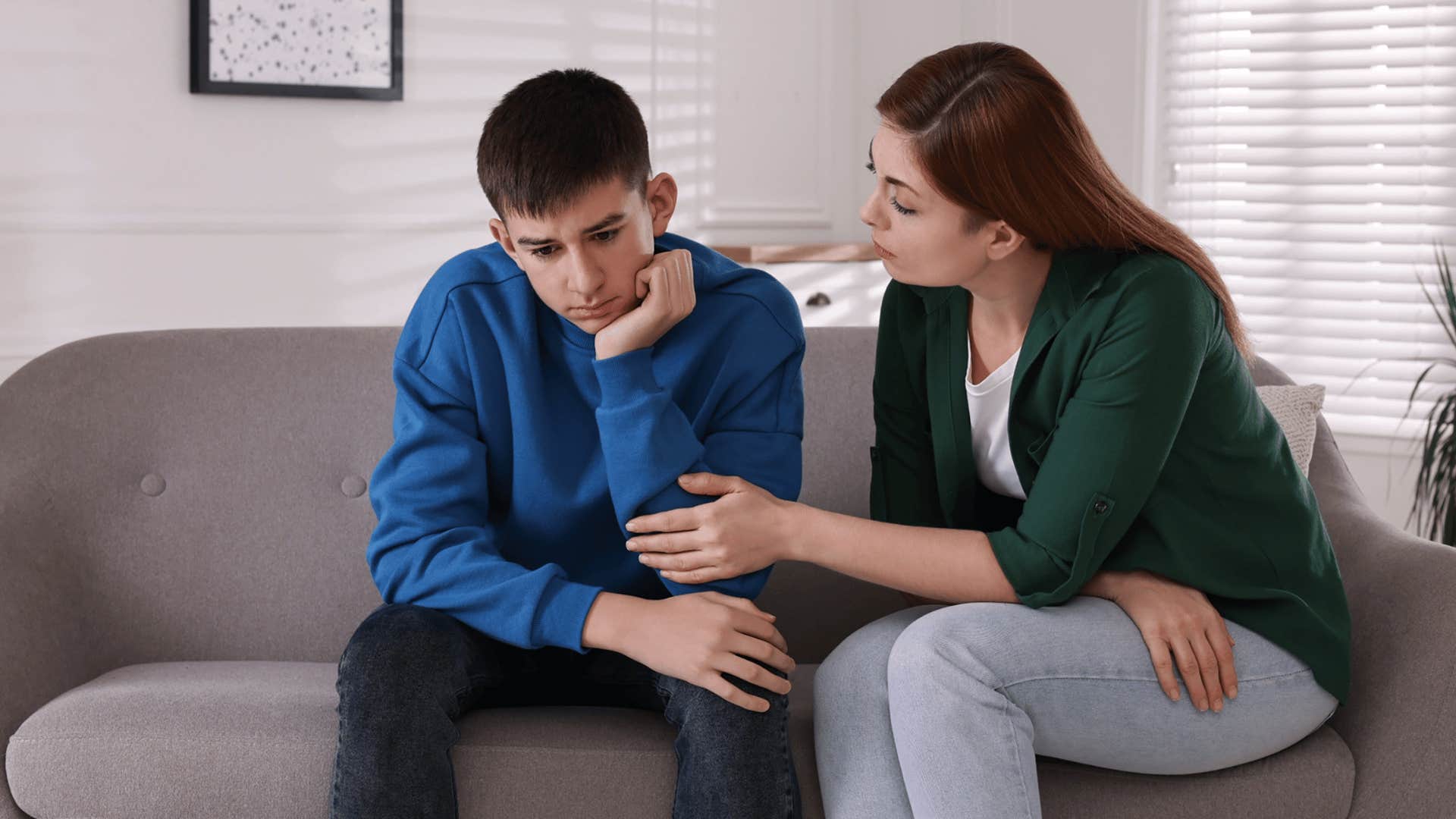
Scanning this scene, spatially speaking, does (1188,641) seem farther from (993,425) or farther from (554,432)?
(554,432)

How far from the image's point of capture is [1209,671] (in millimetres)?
1254

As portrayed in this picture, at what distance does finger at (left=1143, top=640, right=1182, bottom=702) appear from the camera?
124cm

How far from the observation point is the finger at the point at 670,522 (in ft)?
4.35

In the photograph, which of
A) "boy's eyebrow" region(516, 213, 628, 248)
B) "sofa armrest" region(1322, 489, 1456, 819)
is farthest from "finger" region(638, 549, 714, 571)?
"sofa armrest" region(1322, 489, 1456, 819)

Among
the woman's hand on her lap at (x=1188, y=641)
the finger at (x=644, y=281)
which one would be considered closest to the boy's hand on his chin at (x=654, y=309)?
the finger at (x=644, y=281)

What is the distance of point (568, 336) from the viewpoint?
1.47m

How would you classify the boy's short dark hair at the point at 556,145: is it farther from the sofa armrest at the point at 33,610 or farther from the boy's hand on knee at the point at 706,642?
the sofa armrest at the point at 33,610

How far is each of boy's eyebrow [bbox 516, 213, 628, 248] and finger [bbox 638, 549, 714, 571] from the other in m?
0.35

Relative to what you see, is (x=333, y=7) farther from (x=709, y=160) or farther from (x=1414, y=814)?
(x=1414, y=814)

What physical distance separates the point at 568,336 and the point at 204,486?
64cm

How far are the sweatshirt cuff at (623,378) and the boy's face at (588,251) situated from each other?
6 cm

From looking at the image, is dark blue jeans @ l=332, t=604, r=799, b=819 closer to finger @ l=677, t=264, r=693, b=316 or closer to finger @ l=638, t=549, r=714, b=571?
finger @ l=638, t=549, r=714, b=571

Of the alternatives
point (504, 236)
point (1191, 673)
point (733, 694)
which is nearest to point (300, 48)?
point (504, 236)

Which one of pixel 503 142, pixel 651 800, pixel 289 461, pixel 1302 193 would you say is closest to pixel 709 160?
→ pixel 1302 193
